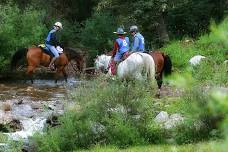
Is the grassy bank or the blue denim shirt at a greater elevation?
the blue denim shirt

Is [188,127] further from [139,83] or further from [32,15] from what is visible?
[32,15]

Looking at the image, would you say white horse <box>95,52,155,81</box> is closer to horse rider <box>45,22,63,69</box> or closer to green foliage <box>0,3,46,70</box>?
horse rider <box>45,22,63,69</box>

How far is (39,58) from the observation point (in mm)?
23453

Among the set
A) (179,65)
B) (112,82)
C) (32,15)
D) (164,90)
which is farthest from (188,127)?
(32,15)

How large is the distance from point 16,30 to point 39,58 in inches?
124

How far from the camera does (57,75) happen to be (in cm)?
2436

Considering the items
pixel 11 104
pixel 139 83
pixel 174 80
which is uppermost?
pixel 174 80

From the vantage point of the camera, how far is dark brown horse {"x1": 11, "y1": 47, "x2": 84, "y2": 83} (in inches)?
914

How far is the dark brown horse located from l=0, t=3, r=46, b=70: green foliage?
1.29 meters

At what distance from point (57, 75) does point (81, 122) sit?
13992mm

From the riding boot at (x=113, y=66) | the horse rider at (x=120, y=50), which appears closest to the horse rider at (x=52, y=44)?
the horse rider at (x=120, y=50)

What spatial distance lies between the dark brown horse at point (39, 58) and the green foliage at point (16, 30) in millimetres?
1291

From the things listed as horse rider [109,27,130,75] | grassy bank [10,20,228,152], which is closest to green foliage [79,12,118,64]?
horse rider [109,27,130,75]

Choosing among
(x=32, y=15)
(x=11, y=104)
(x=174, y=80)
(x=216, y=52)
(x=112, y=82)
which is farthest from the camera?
(x=32, y=15)
